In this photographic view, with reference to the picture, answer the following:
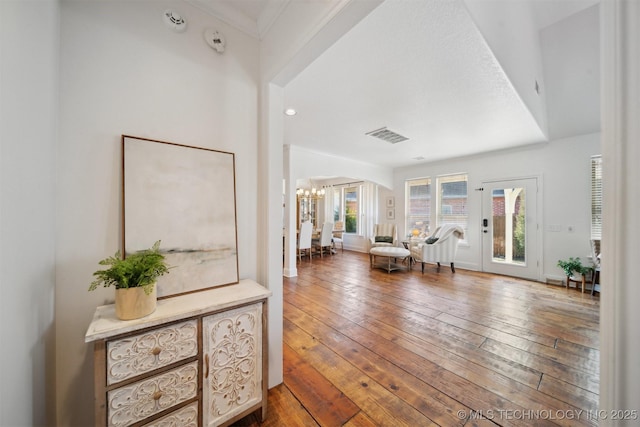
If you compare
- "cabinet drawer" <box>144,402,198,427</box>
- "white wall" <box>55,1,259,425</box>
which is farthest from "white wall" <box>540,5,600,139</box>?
"cabinet drawer" <box>144,402,198,427</box>

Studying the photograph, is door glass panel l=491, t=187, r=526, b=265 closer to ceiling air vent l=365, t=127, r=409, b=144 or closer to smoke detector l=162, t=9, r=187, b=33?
ceiling air vent l=365, t=127, r=409, b=144

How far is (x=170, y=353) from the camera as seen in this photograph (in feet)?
3.76

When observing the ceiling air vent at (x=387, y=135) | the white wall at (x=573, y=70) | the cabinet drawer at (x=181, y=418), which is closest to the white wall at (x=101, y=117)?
the cabinet drawer at (x=181, y=418)

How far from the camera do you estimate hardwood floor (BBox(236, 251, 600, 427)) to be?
4.95 feet

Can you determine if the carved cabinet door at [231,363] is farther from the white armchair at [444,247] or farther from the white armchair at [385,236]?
the white armchair at [385,236]

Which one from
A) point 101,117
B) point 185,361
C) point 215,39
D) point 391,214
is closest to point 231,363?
point 185,361

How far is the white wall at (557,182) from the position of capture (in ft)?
12.9

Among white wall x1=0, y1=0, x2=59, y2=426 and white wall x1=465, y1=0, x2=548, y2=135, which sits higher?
white wall x1=465, y1=0, x2=548, y2=135

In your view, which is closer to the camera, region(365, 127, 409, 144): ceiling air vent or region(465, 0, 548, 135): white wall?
region(465, 0, 548, 135): white wall

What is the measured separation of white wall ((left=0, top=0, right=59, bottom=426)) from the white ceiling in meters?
1.03

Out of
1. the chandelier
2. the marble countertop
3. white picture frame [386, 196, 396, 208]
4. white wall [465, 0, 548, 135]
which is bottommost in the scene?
the marble countertop

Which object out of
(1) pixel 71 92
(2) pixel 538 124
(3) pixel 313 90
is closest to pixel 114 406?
(1) pixel 71 92

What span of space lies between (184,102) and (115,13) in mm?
521

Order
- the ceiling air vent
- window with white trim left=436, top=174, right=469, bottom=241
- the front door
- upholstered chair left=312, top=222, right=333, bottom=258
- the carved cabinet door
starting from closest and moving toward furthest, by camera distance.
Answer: the carved cabinet door < the ceiling air vent < the front door < window with white trim left=436, top=174, right=469, bottom=241 < upholstered chair left=312, top=222, right=333, bottom=258
